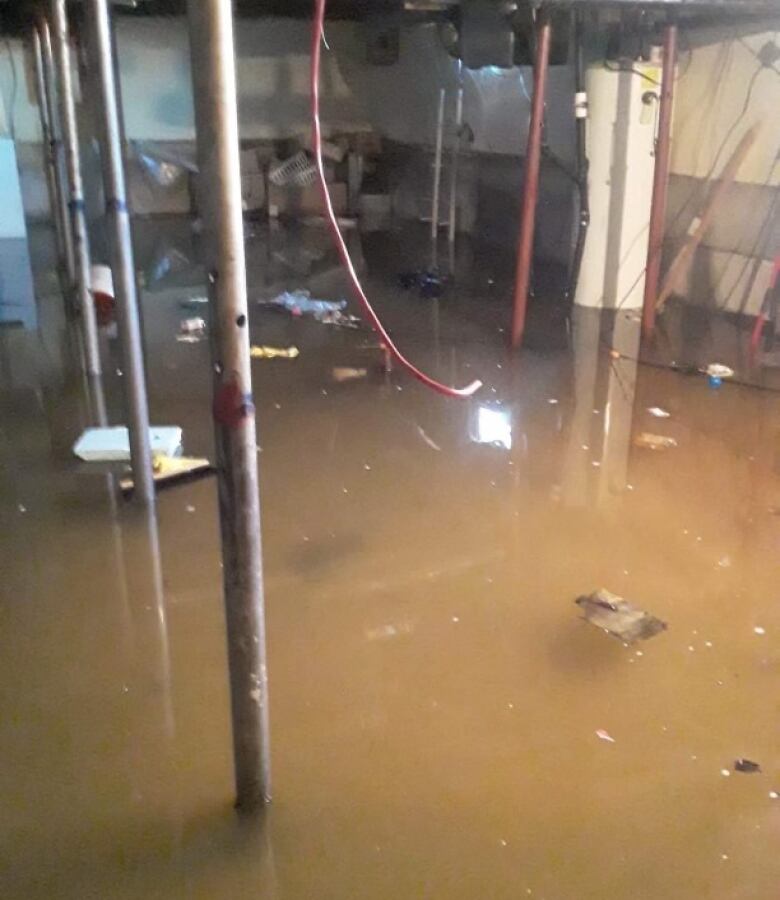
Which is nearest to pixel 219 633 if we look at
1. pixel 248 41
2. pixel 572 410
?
pixel 572 410

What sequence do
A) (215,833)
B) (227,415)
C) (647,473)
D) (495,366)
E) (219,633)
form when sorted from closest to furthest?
1. (227,415)
2. (215,833)
3. (219,633)
4. (647,473)
5. (495,366)

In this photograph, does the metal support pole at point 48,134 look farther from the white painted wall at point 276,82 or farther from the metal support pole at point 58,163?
the white painted wall at point 276,82

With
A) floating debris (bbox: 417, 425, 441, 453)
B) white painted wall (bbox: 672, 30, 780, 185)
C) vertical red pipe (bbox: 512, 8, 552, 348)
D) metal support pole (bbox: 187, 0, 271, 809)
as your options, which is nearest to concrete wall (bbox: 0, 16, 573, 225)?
white painted wall (bbox: 672, 30, 780, 185)

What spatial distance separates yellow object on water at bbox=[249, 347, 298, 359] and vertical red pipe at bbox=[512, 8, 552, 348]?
30.2 inches

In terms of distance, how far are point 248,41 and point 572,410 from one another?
446cm

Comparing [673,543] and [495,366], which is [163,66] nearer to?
[495,366]

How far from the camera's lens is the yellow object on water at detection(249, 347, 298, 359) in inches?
124

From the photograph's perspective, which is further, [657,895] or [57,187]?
[57,187]

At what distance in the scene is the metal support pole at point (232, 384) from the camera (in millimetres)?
1001

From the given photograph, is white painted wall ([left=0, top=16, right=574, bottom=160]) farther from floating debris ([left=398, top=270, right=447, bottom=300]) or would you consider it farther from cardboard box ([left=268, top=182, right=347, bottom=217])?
floating debris ([left=398, top=270, right=447, bottom=300])

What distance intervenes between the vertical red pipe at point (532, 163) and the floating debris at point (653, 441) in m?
0.87

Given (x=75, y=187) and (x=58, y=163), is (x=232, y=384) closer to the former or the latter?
(x=75, y=187)

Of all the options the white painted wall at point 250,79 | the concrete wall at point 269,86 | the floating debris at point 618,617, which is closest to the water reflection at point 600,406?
the floating debris at point 618,617

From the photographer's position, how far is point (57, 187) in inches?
149
